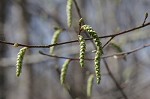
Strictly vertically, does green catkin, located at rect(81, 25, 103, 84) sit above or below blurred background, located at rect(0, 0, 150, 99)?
below

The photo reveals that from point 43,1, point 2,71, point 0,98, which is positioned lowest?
point 0,98

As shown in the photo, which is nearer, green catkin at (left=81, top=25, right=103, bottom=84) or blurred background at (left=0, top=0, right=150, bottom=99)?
green catkin at (left=81, top=25, right=103, bottom=84)

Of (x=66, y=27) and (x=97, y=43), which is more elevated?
(x=66, y=27)

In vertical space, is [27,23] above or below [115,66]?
above

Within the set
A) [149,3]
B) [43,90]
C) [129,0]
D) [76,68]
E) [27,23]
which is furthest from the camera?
[43,90]

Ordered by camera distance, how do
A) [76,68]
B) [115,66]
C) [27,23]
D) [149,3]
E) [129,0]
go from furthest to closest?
1. [27,23]
2. [76,68]
3. [129,0]
4. [115,66]
5. [149,3]

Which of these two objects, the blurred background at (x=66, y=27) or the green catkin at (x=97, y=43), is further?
the blurred background at (x=66, y=27)

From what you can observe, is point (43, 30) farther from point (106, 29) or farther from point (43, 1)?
point (106, 29)

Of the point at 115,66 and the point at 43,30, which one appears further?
the point at 43,30

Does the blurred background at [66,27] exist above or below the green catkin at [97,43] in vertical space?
above

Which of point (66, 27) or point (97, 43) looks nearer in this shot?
point (97, 43)

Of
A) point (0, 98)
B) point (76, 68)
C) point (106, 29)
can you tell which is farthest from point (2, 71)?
point (106, 29)
